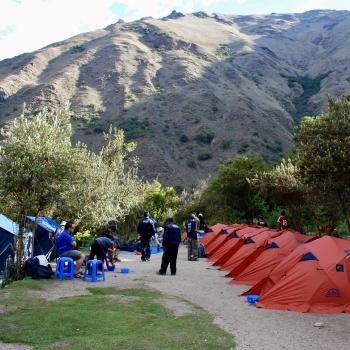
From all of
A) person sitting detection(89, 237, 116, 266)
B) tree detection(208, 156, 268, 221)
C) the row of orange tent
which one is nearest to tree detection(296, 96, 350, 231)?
the row of orange tent

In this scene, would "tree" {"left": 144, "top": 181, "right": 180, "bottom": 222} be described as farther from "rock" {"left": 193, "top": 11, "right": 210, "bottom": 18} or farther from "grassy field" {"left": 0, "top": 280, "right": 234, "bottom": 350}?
"rock" {"left": 193, "top": 11, "right": 210, "bottom": 18}

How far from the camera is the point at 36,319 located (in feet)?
27.8

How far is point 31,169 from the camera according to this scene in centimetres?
1361

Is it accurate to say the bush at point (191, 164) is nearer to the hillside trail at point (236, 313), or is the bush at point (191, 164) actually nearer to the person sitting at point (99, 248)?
the hillside trail at point (236, 313)

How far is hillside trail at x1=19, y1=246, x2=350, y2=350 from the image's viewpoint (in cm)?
761

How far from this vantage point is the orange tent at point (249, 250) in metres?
14.8

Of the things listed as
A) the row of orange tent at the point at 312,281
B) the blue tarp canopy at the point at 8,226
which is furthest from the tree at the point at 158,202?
the row of orange tent at the point at 312,281

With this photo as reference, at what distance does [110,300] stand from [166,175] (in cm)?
5764

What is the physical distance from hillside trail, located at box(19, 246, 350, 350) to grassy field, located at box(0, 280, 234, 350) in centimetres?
43

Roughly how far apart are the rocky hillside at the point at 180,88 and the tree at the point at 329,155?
42.4m

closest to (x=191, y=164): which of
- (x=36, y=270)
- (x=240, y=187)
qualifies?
(x=240, y=187)

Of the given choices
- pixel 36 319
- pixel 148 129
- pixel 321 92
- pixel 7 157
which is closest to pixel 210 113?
pixel 148 129

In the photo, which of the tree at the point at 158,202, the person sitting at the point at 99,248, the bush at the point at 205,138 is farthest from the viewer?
the bush at the point at 205,138

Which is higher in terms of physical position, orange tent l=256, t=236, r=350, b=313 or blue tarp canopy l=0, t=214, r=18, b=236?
orange tent l=256, t=236, r=350, b=313
